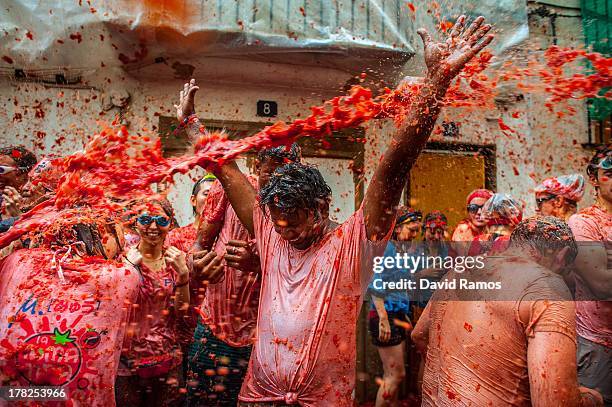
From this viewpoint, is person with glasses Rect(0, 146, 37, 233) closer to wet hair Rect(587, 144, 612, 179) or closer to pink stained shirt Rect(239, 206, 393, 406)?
pink stained shirt Rect(239, 206, 393, 406)

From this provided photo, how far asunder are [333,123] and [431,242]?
3.45 meters

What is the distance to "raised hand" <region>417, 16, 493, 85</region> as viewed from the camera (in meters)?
2.54

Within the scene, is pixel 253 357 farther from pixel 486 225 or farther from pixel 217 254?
pixel 486 225

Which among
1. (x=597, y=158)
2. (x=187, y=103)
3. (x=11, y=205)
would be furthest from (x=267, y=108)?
(x=597, y=158)

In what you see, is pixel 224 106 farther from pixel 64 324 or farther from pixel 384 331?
pixel 64 324

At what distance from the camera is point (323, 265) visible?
106 inches

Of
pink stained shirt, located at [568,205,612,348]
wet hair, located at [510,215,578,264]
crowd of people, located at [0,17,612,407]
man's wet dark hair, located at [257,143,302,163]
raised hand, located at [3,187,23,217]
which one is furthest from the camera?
raised hand, located at [3,187,23,217]

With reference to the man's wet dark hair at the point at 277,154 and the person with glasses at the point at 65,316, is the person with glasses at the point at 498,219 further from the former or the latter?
the person with glasses at the point at 65,316

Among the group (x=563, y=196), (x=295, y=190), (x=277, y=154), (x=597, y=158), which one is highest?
(x=597, y=158)

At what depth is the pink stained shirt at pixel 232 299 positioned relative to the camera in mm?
3744

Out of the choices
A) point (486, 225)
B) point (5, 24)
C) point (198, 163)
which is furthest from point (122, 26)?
point (486, 225)

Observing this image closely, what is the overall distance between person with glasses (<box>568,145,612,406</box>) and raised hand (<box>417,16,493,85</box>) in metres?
1.94

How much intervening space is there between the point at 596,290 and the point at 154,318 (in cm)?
314

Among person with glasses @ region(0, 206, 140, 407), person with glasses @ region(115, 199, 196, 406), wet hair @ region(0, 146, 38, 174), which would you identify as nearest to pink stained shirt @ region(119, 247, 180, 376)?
person with glasses @ region(115, 199, 196, 406)
